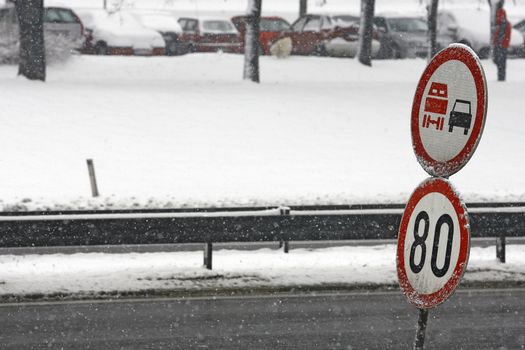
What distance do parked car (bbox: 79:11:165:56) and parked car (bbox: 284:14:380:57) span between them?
4727 millimetres

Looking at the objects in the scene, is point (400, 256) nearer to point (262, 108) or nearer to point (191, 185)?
point (191, 185)

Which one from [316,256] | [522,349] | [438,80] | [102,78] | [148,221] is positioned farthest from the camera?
[102,78]

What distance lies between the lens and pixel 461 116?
4688 millimetres

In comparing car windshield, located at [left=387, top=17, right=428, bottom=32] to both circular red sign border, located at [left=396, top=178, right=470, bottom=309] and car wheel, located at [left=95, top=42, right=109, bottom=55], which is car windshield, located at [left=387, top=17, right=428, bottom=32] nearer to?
car wheel, located at [left=95, top=42, right=109, bottom=55]

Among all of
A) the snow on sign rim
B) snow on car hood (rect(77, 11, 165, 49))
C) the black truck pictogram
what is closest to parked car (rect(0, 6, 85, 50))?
snow on car hood (rect(77, 11, 165, 49))

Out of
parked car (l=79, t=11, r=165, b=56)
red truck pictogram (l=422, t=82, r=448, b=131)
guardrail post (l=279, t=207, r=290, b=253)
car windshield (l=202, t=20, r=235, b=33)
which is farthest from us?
car windshield (l=202, t=20, r=235, b=33)

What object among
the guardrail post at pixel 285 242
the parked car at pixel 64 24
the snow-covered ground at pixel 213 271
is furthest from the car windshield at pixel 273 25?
the snow-covered ground at pixel 213 271

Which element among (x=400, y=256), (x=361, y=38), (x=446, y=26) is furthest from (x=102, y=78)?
(x=400, y=256)

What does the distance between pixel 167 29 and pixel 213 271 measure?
25521 millimetres

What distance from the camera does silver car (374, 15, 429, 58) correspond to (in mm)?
35938

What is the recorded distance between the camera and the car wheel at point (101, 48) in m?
33.0

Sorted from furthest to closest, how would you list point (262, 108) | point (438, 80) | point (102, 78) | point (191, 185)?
point (102, 78)
point (262, 108)
point (191, 185)
point (438, 80)

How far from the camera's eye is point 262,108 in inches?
942

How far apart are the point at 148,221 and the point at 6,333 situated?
2321mm
